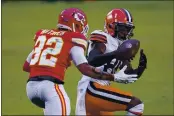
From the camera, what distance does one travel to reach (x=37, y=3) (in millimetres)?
28984

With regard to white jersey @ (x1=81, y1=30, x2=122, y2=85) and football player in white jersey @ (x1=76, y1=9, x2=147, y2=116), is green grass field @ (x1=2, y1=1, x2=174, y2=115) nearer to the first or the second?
football player in white jersey @ (x1=76, y1=9, x2=147, y2=116)

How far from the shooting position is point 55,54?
19.7 ft

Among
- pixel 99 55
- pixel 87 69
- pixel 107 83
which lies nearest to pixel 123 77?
pixel 87 69

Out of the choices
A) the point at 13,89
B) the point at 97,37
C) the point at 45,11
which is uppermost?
the point at 45,11

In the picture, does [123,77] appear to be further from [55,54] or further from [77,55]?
[55,54]

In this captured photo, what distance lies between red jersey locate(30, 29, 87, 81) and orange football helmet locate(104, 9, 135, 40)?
0.98 meters

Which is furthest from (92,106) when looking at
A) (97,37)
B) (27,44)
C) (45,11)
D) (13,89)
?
(45,11)

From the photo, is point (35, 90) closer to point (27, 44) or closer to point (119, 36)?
point (119, 36)

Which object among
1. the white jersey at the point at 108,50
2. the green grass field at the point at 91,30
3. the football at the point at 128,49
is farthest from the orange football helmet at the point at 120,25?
the green grass field at the point at 91,30

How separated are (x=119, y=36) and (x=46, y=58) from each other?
1.28 metres

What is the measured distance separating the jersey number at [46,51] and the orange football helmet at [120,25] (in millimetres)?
1101

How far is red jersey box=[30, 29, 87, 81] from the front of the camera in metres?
A: 5.99

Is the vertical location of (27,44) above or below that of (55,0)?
below

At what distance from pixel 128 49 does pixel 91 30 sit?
39.7 ft
